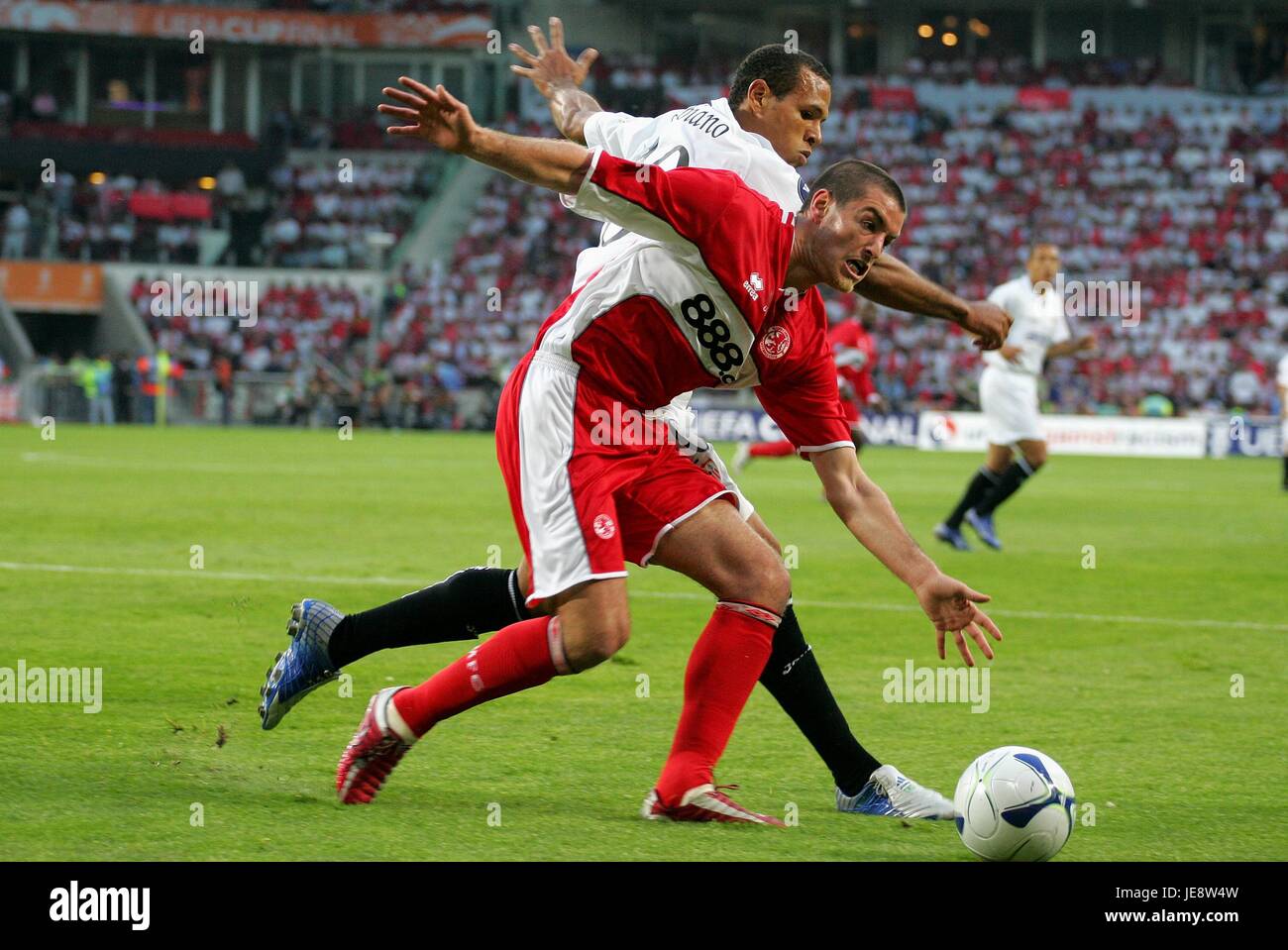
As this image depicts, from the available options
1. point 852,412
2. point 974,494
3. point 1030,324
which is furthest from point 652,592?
point 852,412

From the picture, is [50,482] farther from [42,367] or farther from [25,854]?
[42,367]

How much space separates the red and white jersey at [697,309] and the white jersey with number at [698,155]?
21 cm

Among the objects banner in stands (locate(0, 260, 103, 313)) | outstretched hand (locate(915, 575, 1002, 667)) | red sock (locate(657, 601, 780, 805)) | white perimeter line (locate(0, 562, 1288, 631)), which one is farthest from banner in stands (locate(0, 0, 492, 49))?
outstretched hand (locate(915, 575, 1002, 667))

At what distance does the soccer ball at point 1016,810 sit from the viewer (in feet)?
14.3


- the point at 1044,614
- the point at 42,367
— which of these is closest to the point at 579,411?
the point at 1044,614

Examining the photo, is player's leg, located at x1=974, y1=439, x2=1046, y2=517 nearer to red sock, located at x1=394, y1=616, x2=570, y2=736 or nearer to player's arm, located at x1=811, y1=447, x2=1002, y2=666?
player's arm, located at x1=811, y1=447, x2=1002, y2=666

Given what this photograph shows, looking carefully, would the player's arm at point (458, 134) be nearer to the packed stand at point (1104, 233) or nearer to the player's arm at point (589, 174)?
the player's arm at point (589, 174)

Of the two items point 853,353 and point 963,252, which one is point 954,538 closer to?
point 853,353

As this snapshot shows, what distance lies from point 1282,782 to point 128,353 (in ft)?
132

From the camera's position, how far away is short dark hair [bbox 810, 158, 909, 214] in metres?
4.67

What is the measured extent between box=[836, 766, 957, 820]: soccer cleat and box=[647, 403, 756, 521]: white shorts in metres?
0.87

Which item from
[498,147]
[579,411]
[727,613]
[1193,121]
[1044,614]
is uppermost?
[1193,121]

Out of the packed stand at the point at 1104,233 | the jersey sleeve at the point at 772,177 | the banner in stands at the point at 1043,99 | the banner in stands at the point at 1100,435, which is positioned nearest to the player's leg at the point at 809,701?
the jersey sleeve at the point at 772,177
